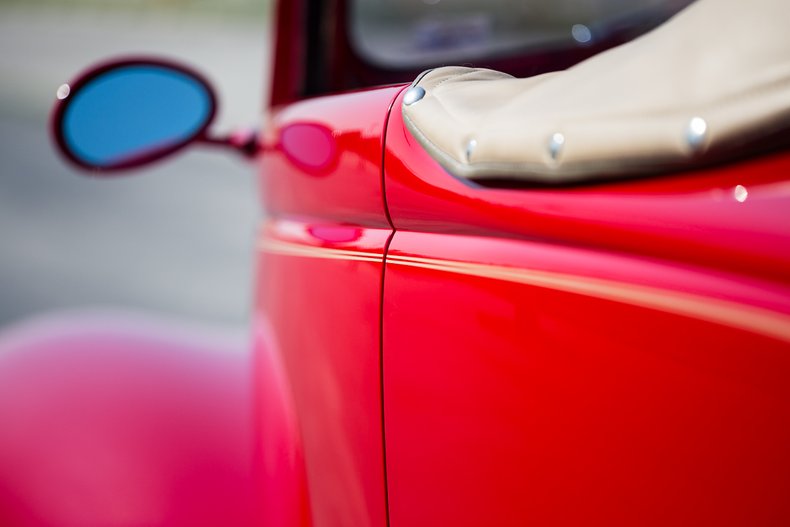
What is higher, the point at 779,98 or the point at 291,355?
the point at 779,98

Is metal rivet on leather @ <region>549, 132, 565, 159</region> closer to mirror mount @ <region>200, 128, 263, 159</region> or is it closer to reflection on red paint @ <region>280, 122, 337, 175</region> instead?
reflection on red paint @ <region>280, 122, 337, 175</region>

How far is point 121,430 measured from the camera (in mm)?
1467

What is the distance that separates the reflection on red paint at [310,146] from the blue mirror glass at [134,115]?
19.9 inches

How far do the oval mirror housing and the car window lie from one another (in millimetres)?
458

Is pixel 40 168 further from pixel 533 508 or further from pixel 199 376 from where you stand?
pixel 533 508

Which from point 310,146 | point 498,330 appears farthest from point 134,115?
point 498,330

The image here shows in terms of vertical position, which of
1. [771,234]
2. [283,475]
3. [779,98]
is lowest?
[283,475]

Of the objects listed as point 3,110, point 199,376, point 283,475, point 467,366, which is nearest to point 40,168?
point 3,110

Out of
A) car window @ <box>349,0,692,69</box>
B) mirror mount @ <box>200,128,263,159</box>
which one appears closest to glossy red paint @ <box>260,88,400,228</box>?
mirror mount @ <box>200,128,263,159</box>

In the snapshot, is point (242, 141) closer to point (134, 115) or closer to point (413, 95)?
point (134, 115)

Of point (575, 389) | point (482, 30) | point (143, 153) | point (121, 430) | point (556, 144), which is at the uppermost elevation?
point (482, 30)

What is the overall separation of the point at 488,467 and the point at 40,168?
7.80 m

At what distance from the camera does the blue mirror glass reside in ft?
6.20

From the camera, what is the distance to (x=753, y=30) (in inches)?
27.9
